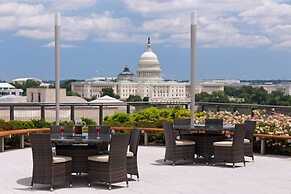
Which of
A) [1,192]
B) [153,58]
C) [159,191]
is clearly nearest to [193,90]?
[159,191]

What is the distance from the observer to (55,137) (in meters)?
9.27

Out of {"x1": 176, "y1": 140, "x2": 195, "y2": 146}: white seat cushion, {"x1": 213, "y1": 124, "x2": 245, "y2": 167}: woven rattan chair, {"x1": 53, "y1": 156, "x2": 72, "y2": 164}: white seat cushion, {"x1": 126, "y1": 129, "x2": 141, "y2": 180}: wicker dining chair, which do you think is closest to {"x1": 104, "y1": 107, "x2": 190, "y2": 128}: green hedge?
{"x1": 176, "y1": 140, "x2": 195, "y2": 146}: white seat cushion

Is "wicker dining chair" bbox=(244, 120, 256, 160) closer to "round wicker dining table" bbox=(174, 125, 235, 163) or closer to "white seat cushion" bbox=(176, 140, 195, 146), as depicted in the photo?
"round wicker dining table" bbox=(174, 125, 235, 163)

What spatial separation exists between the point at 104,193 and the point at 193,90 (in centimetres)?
463

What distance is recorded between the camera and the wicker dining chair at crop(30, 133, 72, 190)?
848 centimetres

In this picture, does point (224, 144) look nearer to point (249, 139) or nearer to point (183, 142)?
point (183, 142)

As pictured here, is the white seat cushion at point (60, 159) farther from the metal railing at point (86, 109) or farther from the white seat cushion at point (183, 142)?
the metal railing at point (86, 109)

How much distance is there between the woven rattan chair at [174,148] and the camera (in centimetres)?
1122

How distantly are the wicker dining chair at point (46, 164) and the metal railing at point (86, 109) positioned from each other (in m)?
7.19

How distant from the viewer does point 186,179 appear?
959 centimetres

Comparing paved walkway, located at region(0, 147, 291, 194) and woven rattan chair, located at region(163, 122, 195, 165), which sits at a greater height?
woven rattan chair, located at region(163, 122, 195, 165)

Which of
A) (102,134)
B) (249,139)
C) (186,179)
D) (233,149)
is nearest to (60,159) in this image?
(102,134)

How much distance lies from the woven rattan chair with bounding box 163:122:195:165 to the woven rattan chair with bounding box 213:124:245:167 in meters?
0.53

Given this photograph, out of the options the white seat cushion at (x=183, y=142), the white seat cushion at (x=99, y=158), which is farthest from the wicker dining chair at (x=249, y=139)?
the white seat cushion at (x=99, y=158)
